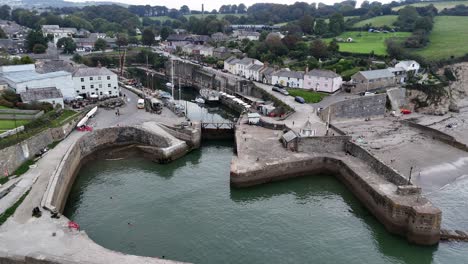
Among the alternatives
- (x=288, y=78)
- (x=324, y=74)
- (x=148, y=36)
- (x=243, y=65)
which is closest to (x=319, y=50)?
(x=243, y=65)

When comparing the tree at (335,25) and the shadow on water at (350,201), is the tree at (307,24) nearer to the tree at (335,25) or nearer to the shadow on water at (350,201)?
the tree at (335,25)

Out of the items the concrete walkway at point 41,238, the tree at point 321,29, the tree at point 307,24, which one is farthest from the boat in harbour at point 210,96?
the tree at point 307,24

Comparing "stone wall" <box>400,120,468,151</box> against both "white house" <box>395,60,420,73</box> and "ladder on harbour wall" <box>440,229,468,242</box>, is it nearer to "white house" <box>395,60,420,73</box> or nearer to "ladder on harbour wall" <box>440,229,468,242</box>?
"ladder on harbour wall" <box>440,229,468,242</box>

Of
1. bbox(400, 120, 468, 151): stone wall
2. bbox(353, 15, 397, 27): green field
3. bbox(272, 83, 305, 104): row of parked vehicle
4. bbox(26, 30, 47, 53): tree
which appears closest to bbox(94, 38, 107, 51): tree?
bbox(26, 30, 47, 53): tree

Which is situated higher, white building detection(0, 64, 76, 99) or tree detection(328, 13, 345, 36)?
tree detection(328, 13, 345, 36)

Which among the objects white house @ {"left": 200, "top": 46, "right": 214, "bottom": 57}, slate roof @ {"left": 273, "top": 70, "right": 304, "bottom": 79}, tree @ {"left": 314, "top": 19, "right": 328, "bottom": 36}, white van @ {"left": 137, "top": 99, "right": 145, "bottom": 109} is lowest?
white van @ {"left": 137, "top": 99, "right": 145, "bottom": 109}

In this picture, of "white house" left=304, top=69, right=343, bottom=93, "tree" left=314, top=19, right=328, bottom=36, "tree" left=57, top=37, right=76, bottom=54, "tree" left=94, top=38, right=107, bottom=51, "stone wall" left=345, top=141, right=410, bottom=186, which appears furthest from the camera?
"tree" left=314, top=19, right=328, bottom=36

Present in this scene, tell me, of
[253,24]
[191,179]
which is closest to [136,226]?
[191,179]

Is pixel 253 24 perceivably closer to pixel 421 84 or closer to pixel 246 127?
pixel 421 84
